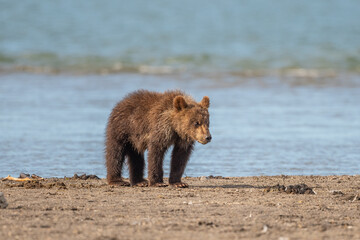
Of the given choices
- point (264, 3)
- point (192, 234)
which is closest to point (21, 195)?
point (192, 234)

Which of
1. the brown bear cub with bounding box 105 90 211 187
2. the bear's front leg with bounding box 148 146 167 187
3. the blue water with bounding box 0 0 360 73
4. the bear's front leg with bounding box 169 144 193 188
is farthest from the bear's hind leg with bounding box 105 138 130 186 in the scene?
the blue water with bounding box 0 0 360 73

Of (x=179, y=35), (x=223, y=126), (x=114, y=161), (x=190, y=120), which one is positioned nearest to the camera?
(x=190, y=120)

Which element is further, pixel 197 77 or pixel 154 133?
pixel 197 77

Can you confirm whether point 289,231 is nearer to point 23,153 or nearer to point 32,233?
point 32,233

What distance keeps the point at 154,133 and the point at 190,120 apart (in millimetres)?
528

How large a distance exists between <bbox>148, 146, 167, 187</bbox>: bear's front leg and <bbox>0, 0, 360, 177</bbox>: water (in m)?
1.46

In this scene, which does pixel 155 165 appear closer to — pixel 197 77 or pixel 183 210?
pixel 183 210

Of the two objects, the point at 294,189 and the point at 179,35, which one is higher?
the point at 179,35

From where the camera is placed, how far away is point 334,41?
40.7 meters

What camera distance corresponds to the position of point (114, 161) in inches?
391

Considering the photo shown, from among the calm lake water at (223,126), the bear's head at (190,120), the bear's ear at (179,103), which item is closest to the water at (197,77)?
the calm lake water at (223,126)

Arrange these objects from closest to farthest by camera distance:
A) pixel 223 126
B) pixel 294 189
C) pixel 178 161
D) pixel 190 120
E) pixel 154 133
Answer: pixel 294 189 < pixel 190 120 < pixel 154 133 < pixel 178 161 < pixel 223 126

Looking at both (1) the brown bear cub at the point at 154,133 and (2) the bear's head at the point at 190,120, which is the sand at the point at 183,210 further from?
(2) the bear's head at the point at 190,120

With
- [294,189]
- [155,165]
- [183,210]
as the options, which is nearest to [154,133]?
[155,165]
